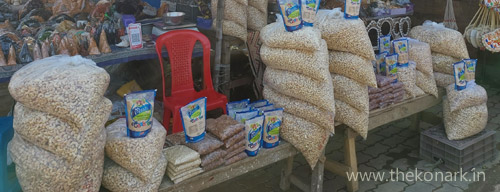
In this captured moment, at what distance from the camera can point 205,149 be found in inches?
85.0

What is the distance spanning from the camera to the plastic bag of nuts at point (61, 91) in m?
1.63

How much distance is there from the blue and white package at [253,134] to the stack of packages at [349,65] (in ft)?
2.09

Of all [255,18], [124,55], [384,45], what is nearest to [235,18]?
[255,18]

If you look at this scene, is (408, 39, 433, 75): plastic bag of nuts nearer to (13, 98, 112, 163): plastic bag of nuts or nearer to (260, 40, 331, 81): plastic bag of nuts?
(260, 40, 331, 81): plastic bag of nuts

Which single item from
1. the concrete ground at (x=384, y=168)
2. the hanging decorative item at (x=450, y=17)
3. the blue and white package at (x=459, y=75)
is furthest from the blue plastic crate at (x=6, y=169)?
the hanging decorative item at (x=450, y=17)

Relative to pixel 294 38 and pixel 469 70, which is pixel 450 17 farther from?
pixel 294 38

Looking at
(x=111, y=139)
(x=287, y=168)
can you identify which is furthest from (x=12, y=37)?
(x=287, y=168)

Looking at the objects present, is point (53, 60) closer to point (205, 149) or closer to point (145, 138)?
point (145, 138)

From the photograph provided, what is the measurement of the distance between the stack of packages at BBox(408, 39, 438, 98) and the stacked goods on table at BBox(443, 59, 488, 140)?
0.45ft

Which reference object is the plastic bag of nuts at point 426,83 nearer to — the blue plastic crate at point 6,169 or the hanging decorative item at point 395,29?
the hanging decorative item at point 395,29

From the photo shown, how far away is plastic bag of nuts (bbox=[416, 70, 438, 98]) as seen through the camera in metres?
3.34

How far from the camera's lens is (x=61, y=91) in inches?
64.6

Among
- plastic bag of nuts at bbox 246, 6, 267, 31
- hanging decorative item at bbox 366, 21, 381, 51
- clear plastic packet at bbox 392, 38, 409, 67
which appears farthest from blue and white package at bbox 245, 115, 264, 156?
hanging decorative item at bbox 366, 21, 381, 51

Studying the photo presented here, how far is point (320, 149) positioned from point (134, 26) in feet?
4.89
